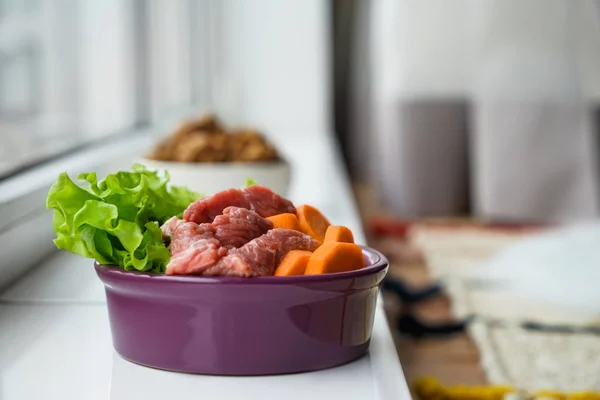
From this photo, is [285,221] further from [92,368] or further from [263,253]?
[92,368]

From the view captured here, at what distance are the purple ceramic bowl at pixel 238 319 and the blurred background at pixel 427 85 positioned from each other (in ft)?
4.43

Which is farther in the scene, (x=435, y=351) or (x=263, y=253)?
(x=435, y=351)

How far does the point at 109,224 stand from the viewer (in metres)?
0.55

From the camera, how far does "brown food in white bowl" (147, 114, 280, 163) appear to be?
1088 millimetres

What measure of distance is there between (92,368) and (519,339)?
0.86 m

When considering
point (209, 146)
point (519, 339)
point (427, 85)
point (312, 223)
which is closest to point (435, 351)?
point (519, 339)

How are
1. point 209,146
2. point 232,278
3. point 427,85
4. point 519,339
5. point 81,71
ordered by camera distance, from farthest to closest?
point 427,85
point 81,71
point 519,339
point 209,146
point 232,278

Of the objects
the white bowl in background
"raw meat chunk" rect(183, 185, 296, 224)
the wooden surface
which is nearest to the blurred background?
the wooden surface

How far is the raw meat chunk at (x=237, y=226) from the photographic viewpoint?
56 centimetres

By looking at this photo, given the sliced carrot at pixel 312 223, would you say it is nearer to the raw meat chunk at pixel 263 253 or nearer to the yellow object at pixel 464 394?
the raw meat chunk at pixel 263 253

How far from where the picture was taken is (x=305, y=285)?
534mm

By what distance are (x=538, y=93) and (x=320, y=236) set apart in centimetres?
228

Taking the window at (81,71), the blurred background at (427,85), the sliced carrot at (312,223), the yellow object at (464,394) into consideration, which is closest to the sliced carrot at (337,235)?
the sliced carrot at (312,223)

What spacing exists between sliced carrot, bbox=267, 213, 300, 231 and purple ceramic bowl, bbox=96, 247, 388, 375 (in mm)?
61
